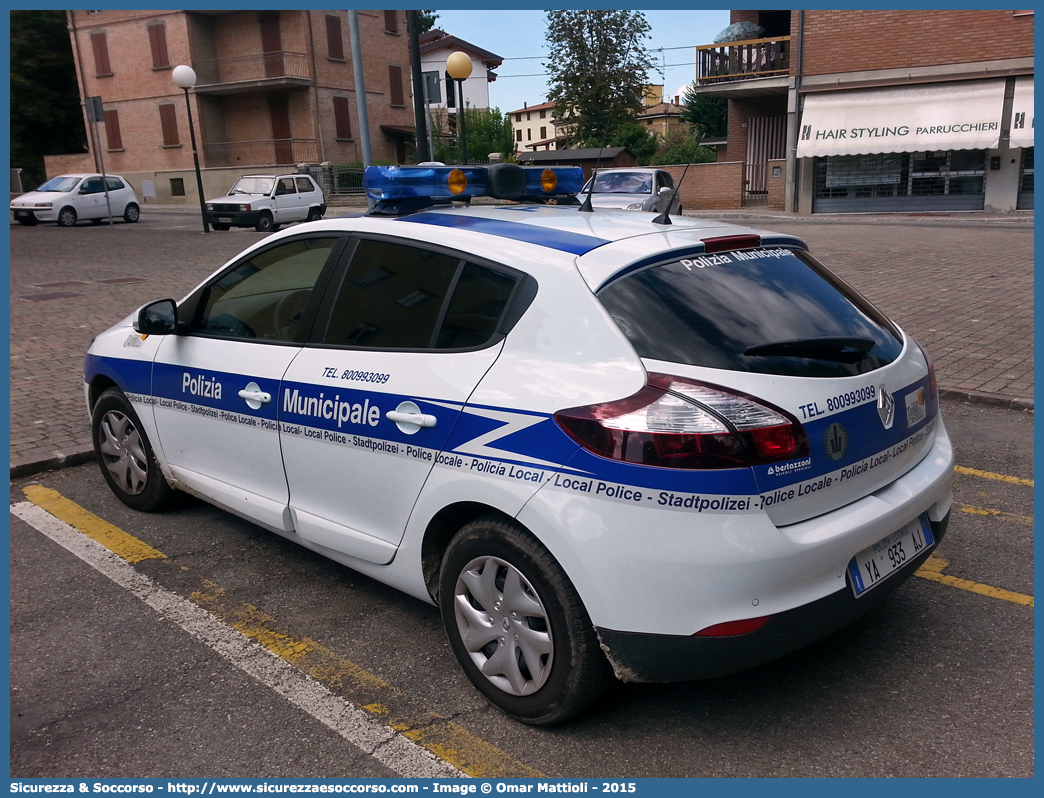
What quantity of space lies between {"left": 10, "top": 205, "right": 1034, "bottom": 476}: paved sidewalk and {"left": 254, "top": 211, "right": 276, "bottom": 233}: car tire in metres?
1.92

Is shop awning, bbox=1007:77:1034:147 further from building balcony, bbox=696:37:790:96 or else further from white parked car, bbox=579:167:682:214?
white parked car, bbox=579:167:682:214

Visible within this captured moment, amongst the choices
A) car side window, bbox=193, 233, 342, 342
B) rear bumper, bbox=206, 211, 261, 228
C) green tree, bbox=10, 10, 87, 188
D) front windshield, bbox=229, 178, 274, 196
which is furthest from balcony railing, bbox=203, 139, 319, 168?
car side window, bbox=193, 233, 342, 342

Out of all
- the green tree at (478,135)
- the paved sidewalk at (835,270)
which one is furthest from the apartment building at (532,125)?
the paved sidewalk at (835,270)

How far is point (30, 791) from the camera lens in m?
2.73

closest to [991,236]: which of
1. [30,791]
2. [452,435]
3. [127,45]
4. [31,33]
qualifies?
[452,435]

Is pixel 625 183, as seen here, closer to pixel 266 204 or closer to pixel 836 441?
pixel 266 204

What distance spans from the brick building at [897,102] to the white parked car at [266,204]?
13.1m

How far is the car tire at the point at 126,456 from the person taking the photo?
464cm

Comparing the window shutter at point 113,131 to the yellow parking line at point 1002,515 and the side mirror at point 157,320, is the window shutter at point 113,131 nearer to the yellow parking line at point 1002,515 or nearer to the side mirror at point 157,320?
the side mirror at point 157,320

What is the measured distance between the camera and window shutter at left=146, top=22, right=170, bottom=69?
1639 inches

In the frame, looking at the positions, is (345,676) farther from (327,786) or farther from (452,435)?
(452,435)

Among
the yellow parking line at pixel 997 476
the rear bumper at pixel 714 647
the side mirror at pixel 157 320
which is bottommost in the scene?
the yellow parking line at pixel 997 476

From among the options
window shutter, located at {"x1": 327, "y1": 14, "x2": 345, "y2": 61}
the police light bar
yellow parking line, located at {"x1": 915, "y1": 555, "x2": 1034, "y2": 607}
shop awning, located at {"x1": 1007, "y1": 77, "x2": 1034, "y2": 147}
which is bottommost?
yellow parking line, located at {"x1": 915, "y1": 555, "x2": 1034, "y2": 607}

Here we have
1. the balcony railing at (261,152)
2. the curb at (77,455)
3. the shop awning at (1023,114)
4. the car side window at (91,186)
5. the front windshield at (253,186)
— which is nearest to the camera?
the curb at (77,455)
